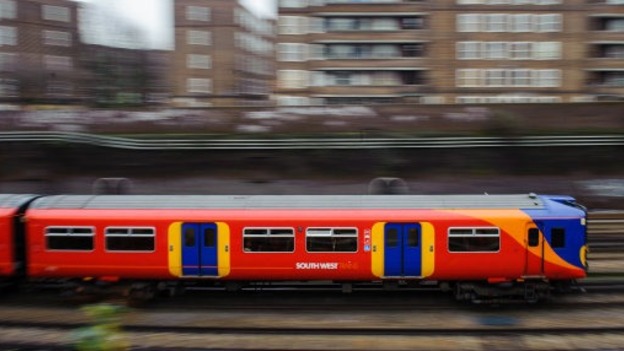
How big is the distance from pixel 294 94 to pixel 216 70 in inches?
503

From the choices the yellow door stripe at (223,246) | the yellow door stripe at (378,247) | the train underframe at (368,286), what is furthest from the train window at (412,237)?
the yellow door stripe at (223,246)

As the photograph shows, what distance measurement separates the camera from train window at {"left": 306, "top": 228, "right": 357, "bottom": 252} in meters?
13.8

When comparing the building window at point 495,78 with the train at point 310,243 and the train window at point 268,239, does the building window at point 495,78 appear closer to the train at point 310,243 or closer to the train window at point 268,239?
the train at point 310,243

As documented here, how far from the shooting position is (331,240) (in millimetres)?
13883

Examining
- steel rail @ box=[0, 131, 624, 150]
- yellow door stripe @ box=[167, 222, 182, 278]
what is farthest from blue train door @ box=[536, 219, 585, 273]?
steel rail @ box=[0, 131, 624, 150]

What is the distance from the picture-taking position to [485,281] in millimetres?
14070

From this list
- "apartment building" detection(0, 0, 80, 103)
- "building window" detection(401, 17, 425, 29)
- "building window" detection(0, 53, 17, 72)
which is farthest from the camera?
"apartment building" detection(0, 0, 80, 103)

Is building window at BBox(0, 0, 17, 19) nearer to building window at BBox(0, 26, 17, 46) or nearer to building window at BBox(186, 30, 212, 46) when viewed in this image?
building window at BBox(0, 26, 17, 46)

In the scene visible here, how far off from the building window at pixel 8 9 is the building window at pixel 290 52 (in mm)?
25055

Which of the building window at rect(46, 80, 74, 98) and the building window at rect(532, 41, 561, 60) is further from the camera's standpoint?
the building window at rect(532, 41, 561, 60)

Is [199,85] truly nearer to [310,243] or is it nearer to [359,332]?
[310,243]

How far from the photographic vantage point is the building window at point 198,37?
63.5 metres

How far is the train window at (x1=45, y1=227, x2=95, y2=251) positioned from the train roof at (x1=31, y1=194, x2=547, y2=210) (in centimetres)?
61

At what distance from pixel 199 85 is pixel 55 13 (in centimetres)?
1551
